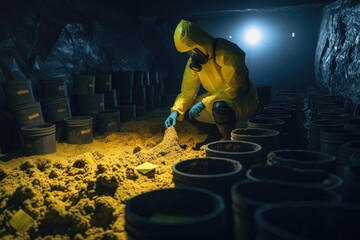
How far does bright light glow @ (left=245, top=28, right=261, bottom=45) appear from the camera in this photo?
12.2m

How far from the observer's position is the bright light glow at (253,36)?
40.2 ft

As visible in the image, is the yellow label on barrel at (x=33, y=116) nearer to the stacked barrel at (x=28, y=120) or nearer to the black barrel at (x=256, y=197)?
the stacked barrel at (x=28, y=120)

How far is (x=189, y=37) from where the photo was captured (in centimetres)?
428

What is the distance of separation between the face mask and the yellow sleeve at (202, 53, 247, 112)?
0.20 meters

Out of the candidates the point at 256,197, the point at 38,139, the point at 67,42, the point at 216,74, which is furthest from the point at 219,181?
the point at 67,42

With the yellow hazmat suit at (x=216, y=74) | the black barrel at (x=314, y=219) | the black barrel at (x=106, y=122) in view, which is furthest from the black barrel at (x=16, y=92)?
the black barrel at (x=314, y=219)

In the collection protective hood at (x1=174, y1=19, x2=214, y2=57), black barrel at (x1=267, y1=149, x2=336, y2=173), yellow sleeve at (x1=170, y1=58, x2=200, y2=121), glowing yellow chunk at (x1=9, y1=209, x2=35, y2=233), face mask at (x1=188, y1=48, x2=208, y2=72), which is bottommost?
glowing yellow chunk at (x1=9, y1=209, x2=35, y2=233)

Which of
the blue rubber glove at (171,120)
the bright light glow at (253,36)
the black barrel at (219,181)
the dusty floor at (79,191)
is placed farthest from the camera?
the bright light glow at (253,36)

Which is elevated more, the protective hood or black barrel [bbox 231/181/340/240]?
the protective hood

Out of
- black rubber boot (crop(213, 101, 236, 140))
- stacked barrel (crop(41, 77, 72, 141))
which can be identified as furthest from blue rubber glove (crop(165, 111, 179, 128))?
stacked barrel (crop(41, 77, 72, 141))

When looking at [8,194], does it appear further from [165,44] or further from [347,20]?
[165,44]

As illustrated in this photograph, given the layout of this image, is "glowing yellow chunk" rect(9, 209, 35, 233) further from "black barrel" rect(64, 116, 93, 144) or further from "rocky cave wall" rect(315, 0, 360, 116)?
"rocky cave wall" rect(315, 0, 360, 116)

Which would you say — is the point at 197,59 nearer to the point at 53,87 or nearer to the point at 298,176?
the point at 53,87

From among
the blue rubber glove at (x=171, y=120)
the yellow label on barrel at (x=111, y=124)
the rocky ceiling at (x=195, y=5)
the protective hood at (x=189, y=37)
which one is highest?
the rocky ceiling at (x=195, y=5)
